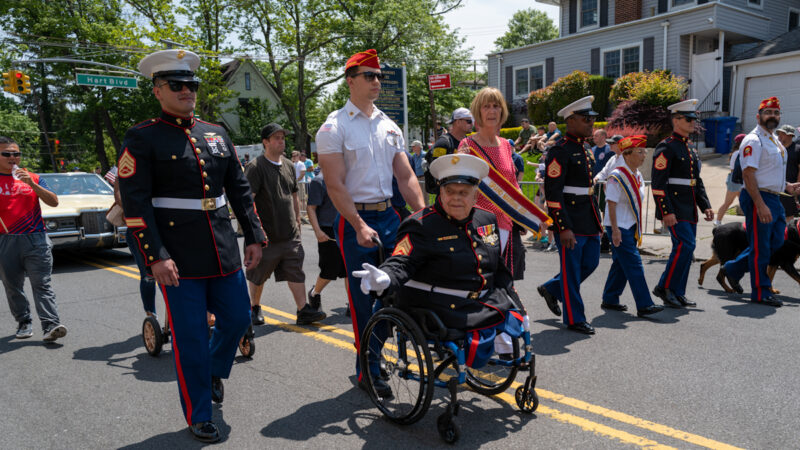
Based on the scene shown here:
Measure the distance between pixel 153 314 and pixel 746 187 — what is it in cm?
634

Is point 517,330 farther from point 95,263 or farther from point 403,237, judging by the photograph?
point 95,263

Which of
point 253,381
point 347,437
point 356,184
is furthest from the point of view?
point 253,381

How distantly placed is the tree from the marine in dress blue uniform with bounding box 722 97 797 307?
70.1m

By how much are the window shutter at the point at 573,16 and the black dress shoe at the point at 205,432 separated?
1140 inches

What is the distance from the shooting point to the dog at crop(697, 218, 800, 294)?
6891mm

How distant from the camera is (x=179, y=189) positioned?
361cm

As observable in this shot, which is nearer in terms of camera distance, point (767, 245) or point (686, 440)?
point (686, 440)

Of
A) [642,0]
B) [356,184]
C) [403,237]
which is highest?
[642,0]

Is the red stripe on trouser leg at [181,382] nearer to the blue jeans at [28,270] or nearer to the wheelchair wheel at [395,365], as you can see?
the wheelchair wheel at [395,365]

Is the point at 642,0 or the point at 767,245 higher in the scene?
the point at 642,0

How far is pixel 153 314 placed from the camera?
5598mm

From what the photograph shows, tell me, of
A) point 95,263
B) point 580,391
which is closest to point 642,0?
point 95,263

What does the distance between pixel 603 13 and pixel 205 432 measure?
2850cm

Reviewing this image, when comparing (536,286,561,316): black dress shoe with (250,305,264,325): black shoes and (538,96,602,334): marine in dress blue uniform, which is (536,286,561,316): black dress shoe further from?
(250,305,264,325): black shoes
